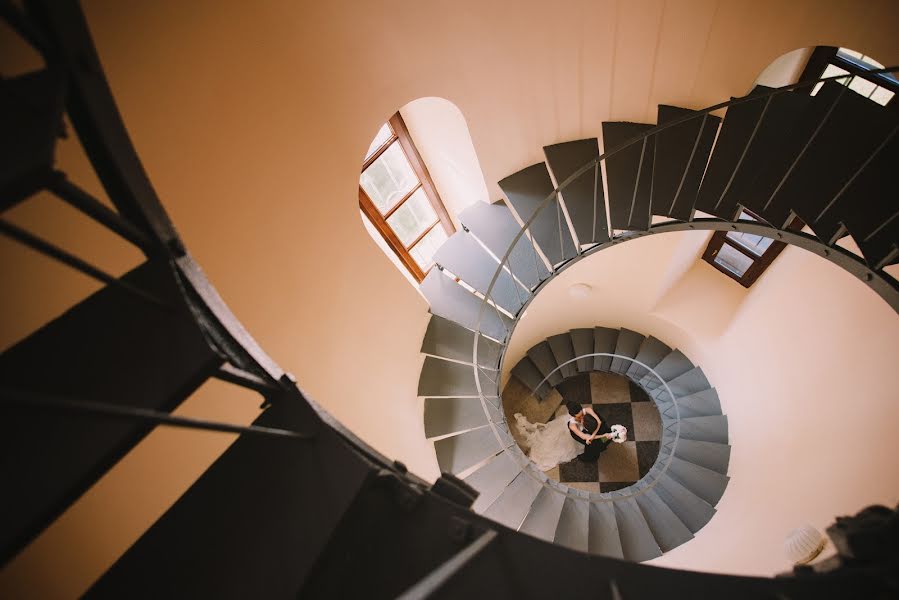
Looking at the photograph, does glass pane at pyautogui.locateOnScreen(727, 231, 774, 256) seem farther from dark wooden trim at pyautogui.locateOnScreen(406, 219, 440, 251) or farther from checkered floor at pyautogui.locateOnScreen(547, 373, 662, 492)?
dark wooden trim at pyautogui.locateOnScreen(406, 219, 440, 251)

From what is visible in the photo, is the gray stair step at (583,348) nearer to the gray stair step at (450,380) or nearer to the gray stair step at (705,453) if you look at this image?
the gray stair step at (705,453)

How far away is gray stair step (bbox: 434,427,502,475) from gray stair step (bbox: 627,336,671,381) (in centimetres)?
264

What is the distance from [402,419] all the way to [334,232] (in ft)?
6.40

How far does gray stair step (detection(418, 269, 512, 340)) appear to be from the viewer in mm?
4098

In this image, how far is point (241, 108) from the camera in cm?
255

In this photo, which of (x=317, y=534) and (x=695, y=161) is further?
(x=695, y=161)

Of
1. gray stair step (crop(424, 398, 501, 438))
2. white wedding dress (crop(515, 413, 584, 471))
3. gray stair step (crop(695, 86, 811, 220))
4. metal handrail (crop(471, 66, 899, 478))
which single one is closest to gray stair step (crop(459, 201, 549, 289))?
metal handrail (crop(471, 66, 899, 478))

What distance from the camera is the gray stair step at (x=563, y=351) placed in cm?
647

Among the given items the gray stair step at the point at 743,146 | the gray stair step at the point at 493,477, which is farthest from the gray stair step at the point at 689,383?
the gray stair step at the point at 743,146

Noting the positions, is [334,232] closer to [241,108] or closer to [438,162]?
[241,108]

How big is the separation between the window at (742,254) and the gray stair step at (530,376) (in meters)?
2.66

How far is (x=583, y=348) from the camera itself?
6492mm

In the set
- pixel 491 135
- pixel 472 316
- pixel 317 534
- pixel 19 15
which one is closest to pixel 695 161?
pixel 491 135

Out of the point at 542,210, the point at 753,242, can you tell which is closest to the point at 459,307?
the point at 542,210
